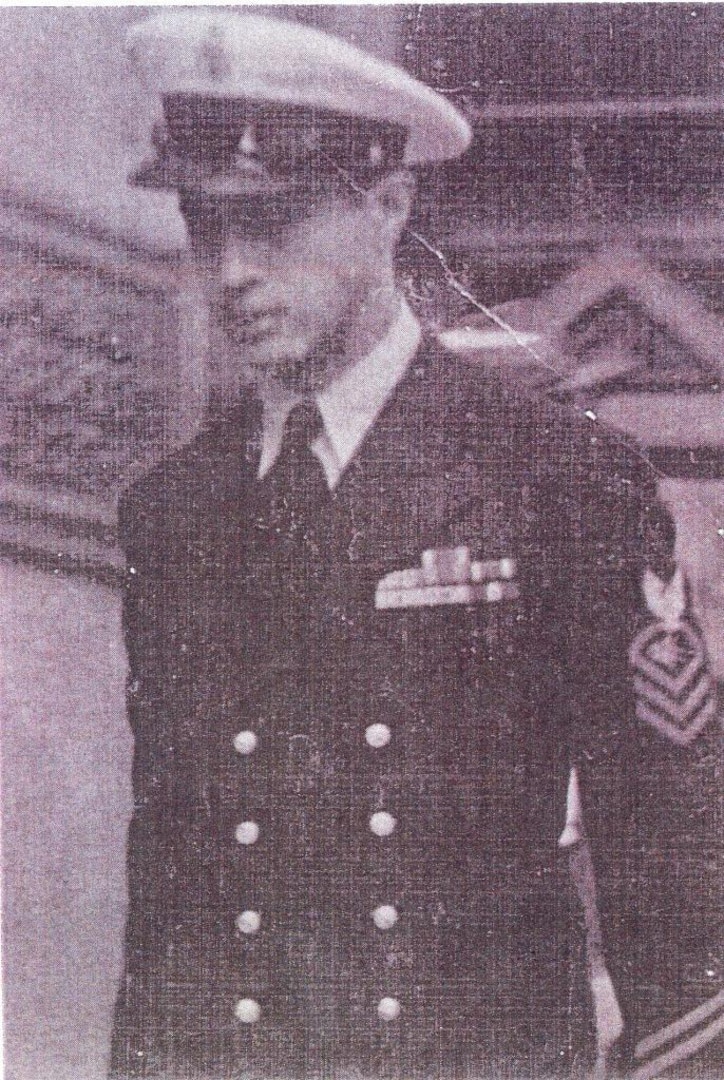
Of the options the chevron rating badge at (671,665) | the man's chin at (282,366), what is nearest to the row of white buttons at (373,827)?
the chevron rating badge at (671,665)

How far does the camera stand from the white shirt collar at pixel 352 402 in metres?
1.22

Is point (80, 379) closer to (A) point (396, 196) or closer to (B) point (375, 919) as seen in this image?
(A) point (396, 196)

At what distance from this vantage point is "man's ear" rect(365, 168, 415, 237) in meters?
1.21

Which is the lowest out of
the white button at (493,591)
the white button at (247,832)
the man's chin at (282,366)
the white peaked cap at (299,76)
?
the white button at (247,832)

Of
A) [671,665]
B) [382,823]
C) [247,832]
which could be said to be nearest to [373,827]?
[382,823]

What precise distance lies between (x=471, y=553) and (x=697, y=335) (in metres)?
0.32

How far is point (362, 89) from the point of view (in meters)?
1.20

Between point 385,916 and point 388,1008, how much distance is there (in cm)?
10

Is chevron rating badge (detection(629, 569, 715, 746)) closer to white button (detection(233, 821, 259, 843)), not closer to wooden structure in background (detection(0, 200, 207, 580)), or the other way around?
white button (detection(233, 821, 259, 843))

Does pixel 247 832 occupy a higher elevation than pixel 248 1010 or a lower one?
higher

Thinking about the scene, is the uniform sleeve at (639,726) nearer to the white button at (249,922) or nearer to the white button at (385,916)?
the white button at (385,916)

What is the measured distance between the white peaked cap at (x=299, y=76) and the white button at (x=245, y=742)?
0.62 metres

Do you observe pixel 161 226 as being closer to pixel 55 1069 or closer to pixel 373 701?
pixel 373 701

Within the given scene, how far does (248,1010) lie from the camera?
49.7 inches
